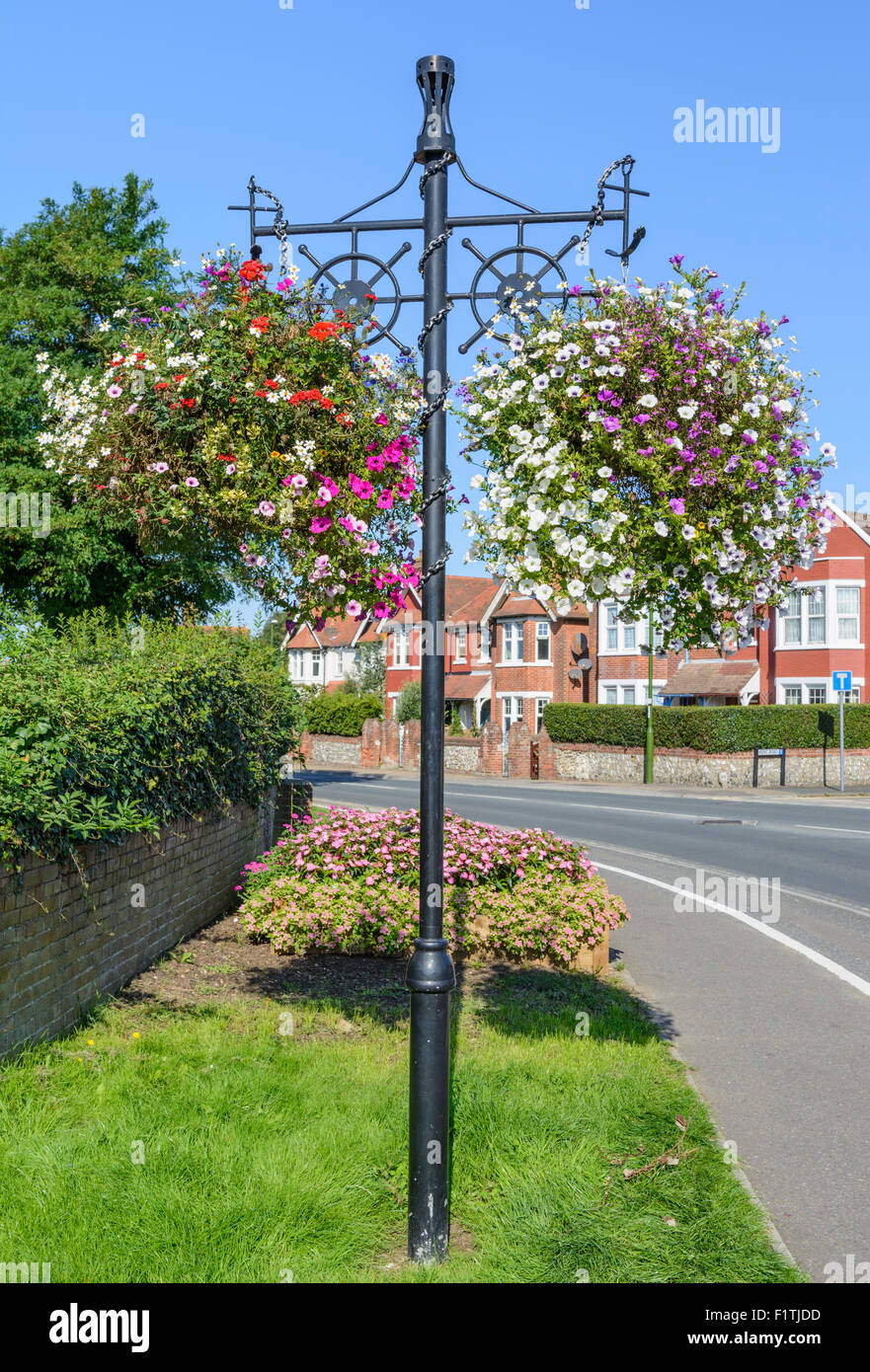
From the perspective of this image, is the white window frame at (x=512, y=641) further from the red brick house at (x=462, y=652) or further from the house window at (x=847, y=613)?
the house window at (x=847, y=613)

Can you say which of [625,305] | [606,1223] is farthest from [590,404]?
[606,1223]

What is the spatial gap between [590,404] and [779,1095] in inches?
148

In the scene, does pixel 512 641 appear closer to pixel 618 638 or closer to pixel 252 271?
pixel 618 638

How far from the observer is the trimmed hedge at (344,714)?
58.9 metres

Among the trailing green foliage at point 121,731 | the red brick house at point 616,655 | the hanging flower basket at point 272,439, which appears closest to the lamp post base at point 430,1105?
the hanging flower basket at point 272,439

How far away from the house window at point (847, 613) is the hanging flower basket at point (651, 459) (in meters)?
37.1

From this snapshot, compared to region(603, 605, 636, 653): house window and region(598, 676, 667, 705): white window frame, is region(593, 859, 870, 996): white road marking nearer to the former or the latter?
region(598, 676, 667, 705): white window frame

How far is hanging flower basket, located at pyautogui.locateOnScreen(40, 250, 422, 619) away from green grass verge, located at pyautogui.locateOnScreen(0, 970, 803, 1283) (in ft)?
7.64

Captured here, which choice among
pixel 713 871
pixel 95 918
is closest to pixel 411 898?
pixel 95 918

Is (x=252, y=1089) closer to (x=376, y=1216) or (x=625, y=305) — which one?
(x=376, y=1216)

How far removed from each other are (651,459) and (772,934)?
7.20m

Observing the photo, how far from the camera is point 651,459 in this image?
4.65 metres

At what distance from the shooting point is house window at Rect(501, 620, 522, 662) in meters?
51.1

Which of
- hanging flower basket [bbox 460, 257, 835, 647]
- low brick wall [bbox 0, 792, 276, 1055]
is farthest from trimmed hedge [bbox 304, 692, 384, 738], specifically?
hanging flower basket [bbox 460, 257, 835, 647]
